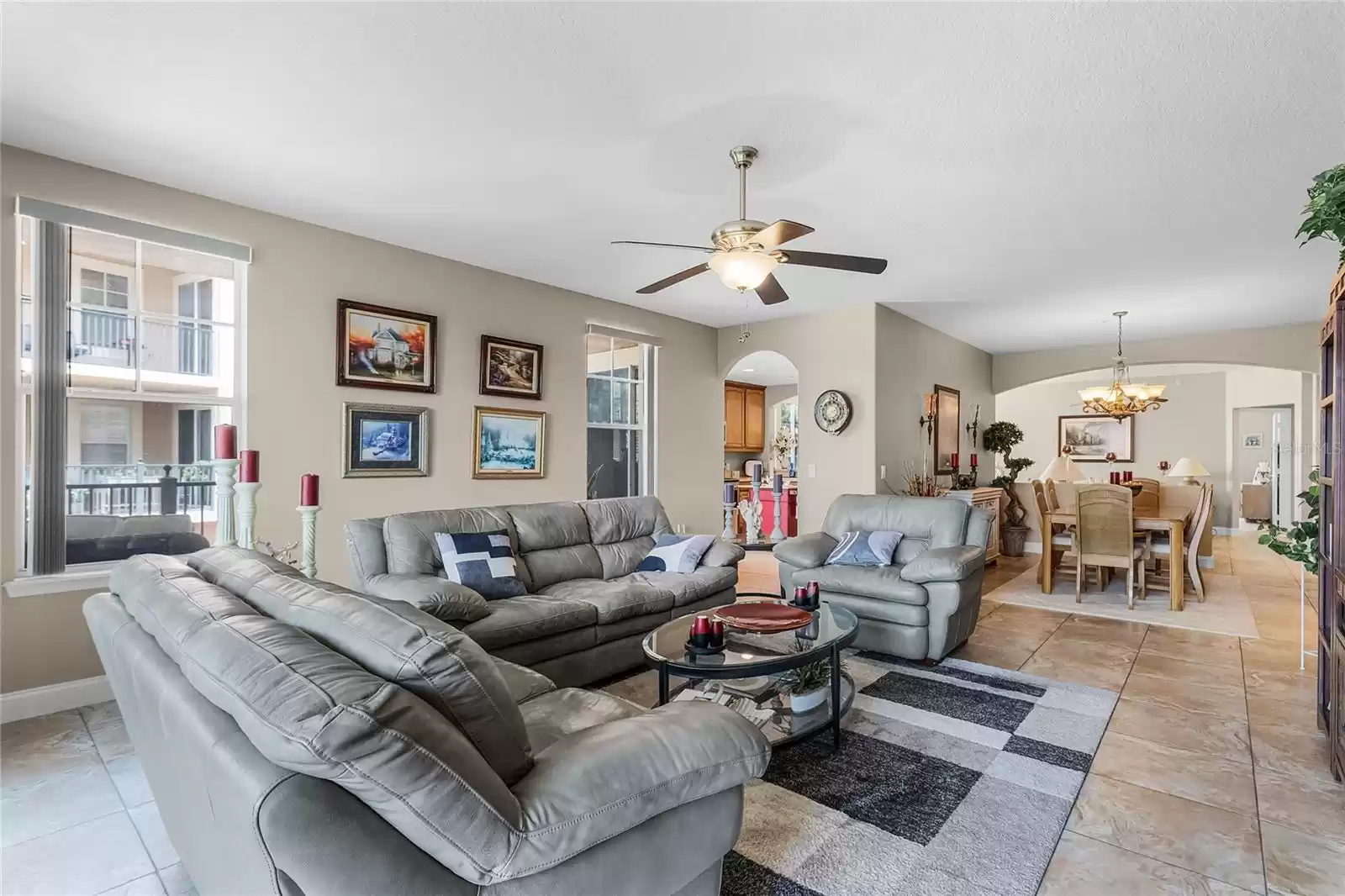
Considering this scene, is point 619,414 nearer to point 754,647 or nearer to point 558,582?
point 558,582

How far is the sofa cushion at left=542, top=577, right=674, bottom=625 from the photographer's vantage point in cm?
345

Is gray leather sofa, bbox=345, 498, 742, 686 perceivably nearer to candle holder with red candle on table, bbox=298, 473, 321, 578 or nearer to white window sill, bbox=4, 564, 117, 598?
candle holder with red candle on table, bbox=298, 473, 321, 578

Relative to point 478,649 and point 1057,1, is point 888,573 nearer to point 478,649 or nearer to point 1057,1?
point 1057,1

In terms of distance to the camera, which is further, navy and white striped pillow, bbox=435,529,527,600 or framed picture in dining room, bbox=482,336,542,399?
framed picture in dining room, bbox=482,336,542,399

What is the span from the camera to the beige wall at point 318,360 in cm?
304

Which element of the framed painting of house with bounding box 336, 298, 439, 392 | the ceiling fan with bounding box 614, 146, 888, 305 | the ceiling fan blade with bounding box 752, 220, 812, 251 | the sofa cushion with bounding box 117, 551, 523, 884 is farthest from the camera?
the framed painting of house with bounding box 336, 298, 439, 392

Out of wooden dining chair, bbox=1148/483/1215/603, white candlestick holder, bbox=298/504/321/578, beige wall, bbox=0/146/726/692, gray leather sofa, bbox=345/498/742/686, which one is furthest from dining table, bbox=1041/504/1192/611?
white candlestick holder, bbox=298/504/321/578

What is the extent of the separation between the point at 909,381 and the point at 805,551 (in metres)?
2.81

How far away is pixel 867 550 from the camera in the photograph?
437cm

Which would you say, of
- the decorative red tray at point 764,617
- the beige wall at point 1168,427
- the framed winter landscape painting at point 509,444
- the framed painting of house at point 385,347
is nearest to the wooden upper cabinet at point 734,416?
the beige wall at point 1168,427

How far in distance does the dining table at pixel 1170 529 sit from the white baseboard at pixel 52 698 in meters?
6.66

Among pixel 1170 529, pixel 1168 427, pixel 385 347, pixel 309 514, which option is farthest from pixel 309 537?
pixel 1168 427

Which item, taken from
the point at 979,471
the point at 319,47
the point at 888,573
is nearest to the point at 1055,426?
the point at 979,471

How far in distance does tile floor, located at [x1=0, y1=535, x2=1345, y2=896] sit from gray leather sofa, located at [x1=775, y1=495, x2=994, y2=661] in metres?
0.45
